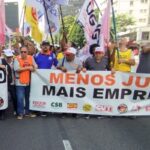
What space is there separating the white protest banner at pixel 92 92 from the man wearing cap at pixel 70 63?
117mm

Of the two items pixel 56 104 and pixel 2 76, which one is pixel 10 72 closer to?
pixel 2 76

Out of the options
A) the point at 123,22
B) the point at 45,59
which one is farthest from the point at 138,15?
the point at 45,59

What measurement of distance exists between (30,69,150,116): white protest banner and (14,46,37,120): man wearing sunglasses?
159 mm

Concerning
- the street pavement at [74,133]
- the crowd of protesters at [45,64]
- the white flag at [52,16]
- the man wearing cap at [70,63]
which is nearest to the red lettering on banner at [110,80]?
the crowd of protesters at [45,64]

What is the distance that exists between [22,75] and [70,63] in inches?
41.9

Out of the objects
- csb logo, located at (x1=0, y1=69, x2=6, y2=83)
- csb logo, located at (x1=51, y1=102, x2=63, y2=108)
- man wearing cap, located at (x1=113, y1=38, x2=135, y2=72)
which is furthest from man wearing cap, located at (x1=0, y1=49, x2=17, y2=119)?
man wearing cap, located at (x1=113, y1=38, x2=135, y2=72)

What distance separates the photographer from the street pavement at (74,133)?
6.97 metres

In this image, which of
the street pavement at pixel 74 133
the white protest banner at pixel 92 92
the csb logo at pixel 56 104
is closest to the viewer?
the street pavement at pixel 74 133

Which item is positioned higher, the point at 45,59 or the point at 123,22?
the point at 123,22

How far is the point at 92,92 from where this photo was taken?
9359 millimetres

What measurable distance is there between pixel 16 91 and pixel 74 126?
5.56 ft

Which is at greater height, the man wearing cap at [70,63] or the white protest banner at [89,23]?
the white protest banner at [89,23]

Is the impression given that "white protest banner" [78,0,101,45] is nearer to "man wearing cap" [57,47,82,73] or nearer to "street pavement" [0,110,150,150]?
"man wearing cap" [57,47,82,73]

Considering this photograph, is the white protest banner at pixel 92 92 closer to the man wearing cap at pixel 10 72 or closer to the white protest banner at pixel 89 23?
the man wearing cap at pixel 10 72
